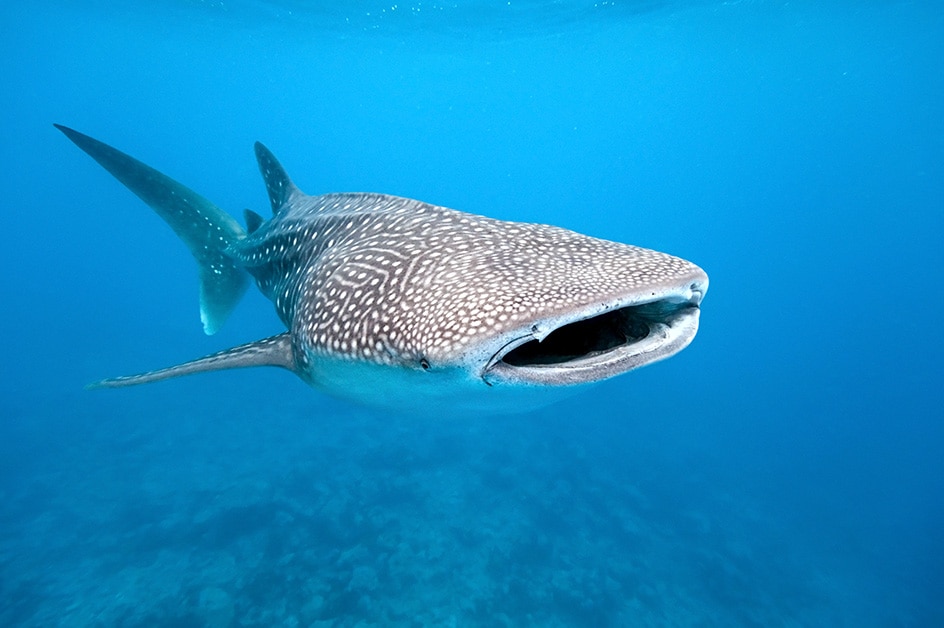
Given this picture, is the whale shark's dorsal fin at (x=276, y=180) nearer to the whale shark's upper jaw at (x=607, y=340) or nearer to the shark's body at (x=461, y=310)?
the shark's body at (x=461, y=310)

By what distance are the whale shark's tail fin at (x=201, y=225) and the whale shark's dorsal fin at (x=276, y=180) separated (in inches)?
23.4

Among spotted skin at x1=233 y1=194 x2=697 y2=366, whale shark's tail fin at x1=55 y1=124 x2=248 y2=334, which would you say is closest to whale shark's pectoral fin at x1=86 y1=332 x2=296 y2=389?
spotted skin at x1=233 y1=194 x2=697 y2=366

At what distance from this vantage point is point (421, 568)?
8.06m

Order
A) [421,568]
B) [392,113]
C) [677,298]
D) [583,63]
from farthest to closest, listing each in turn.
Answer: [392,113] < [583,63] < [421,568] < [677,298]

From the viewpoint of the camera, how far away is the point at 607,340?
8.41ft

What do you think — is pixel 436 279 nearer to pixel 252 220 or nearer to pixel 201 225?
pixel 201 225

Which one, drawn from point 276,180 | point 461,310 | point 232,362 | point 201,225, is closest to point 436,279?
point 461,310

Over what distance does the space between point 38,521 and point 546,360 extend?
12533 millimetres

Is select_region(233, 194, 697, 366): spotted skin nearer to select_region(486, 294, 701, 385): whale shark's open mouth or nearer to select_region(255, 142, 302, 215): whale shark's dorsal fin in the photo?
select_region(486, 294, 701, 385): whale shark's open mouth

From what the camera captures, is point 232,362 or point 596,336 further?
point 232,362

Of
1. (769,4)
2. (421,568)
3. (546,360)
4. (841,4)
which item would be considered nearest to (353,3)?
(769,4)

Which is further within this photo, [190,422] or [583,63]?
[583,63]

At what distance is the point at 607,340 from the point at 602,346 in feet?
0.15

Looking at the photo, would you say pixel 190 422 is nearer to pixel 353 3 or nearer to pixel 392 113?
pixel 353 3
